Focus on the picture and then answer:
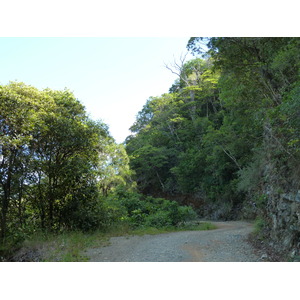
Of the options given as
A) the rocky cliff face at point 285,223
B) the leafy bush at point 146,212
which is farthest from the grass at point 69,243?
the rocky cliff face at point 285,223

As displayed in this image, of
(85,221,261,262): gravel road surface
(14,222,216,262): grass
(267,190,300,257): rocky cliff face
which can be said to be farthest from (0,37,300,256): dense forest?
(85,221,261,262): gravel road surface

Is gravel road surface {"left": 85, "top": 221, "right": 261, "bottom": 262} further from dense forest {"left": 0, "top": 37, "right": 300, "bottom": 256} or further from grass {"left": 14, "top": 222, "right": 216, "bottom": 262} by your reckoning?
dense forest {"left": 0, "top": 37, "right": 300, "bottom": 256}

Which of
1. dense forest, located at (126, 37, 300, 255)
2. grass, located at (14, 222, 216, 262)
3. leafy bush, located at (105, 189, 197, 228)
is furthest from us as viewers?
leafy bush, located at (105, 189, 197, 228)

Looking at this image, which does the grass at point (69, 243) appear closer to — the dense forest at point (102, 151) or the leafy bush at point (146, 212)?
the dense forest at point (102, 151)

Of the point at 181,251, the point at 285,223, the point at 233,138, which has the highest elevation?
the point at 233,138

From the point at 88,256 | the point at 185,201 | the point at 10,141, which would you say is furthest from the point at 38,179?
the point at 185,201

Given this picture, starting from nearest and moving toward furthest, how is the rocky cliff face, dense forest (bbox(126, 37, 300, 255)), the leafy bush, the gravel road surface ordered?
the rocky cliff face
the gravel road surface
dense forest (bbox(126, 37, 300, 255))
the leafy bush

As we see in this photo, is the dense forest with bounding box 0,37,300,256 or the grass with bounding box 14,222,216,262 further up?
the dense forest with bounding box 0,37,300,256

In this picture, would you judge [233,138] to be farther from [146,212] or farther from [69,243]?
[69,243]

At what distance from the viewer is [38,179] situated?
7.79 metres

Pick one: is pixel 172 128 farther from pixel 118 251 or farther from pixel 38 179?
pixel 118 251

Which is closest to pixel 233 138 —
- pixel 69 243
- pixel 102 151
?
pixel 102 151

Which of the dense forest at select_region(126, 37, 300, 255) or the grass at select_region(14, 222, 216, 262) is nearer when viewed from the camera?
the grass at select_region(14, 222, 216, 262)

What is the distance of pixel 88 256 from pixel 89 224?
322 centimetres
